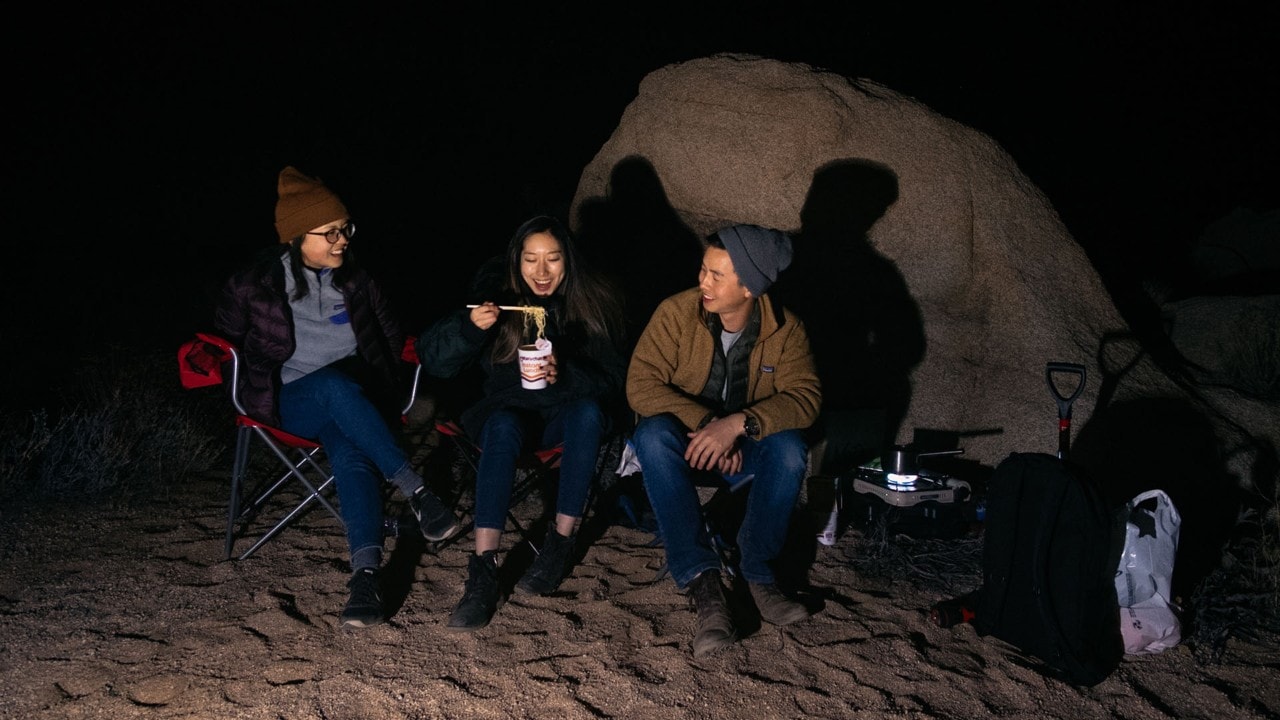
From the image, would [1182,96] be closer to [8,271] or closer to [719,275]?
[719,275]

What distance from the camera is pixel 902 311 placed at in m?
4.55

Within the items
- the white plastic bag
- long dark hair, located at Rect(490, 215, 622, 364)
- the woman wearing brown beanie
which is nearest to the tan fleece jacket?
long dark hair, located at Rect(490, 215, 622, 364)

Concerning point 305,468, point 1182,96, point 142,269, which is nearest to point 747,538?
point 305,468

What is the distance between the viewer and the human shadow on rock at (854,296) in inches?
179

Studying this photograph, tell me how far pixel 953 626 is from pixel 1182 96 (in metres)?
17.1

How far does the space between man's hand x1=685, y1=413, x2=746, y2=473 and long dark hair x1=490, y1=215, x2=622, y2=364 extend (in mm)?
697

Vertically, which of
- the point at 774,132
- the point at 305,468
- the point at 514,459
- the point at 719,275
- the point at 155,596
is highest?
the point at 774,132

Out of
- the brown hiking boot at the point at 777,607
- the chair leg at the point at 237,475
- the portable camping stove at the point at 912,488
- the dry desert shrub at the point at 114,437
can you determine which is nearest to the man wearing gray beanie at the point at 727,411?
the brown hiking boot at the point at 777,607

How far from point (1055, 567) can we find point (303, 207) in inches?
117

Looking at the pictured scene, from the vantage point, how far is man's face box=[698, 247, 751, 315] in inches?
127

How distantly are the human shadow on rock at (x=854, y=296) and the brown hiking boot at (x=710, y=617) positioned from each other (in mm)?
1762

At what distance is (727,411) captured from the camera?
3.49 metres

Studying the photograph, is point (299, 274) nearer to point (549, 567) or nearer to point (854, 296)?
point (549, 567)

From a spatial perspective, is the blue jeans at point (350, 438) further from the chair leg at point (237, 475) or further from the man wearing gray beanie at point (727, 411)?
the man wearing gray beanie at point (727, 411)
